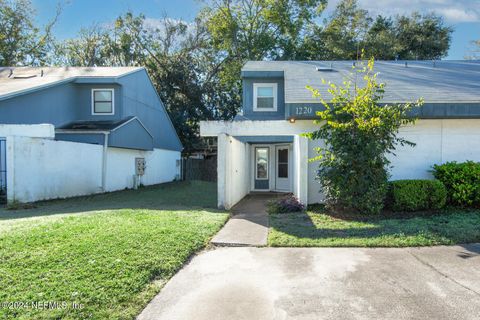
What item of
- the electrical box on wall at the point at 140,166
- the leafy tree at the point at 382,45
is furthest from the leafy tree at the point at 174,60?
Answer: the leafy tree at the point at 382,45

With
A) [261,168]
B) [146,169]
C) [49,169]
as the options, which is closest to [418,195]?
[261,168]

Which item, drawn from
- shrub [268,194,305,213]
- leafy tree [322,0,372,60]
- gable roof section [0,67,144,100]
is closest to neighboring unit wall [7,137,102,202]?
gable roof section [0,67,144,100]

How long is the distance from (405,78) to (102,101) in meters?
13.3

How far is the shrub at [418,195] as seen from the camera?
813 centimetres

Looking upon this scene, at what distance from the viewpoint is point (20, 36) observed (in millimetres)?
27047

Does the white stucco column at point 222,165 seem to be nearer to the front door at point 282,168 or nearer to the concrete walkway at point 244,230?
the concrete walkway at point 244,230

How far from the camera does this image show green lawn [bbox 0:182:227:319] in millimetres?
3488

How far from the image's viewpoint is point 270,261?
16.4 ft

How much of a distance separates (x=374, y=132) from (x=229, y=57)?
21.0 m

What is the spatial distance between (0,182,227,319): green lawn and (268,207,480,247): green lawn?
1.57m

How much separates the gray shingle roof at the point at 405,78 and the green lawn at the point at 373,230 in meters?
3.40

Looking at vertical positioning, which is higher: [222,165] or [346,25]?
[346,25]

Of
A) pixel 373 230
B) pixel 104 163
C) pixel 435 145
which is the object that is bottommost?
pixel 373 230

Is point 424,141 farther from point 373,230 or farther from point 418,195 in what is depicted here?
point 373,230
